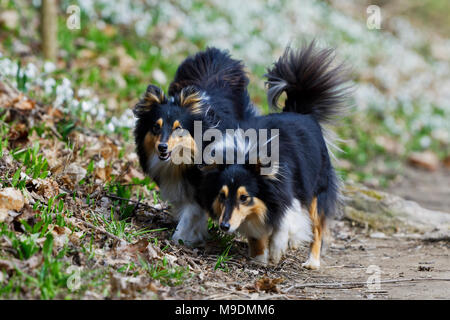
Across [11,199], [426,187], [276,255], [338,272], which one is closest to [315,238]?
[338,272]

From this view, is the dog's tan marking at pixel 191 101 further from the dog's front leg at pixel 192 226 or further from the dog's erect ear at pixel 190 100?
the dog's front leg at pixel 192 226

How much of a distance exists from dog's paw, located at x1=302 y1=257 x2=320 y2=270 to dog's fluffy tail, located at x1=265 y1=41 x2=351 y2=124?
1.56 meters

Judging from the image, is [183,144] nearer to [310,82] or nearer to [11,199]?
[11,199]

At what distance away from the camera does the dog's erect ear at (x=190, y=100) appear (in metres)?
5.03

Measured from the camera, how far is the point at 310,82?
5.78 meters

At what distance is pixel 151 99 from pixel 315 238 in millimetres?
2051

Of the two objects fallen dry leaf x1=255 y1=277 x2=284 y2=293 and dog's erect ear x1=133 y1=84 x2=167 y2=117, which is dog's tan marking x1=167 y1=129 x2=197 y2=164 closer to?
dog's erect ear x1=133 y1=84 x2=167 y2=117

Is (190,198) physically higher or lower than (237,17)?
lower

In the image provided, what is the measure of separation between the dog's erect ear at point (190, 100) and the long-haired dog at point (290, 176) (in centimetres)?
44

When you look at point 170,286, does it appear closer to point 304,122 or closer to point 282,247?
point 282,247

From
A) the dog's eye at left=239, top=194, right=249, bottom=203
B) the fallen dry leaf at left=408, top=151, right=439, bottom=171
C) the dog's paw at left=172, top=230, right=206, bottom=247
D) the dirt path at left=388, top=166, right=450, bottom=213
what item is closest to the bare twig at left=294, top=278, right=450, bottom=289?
the dog's eye at left=239, top=194, right=249, bottom=203
